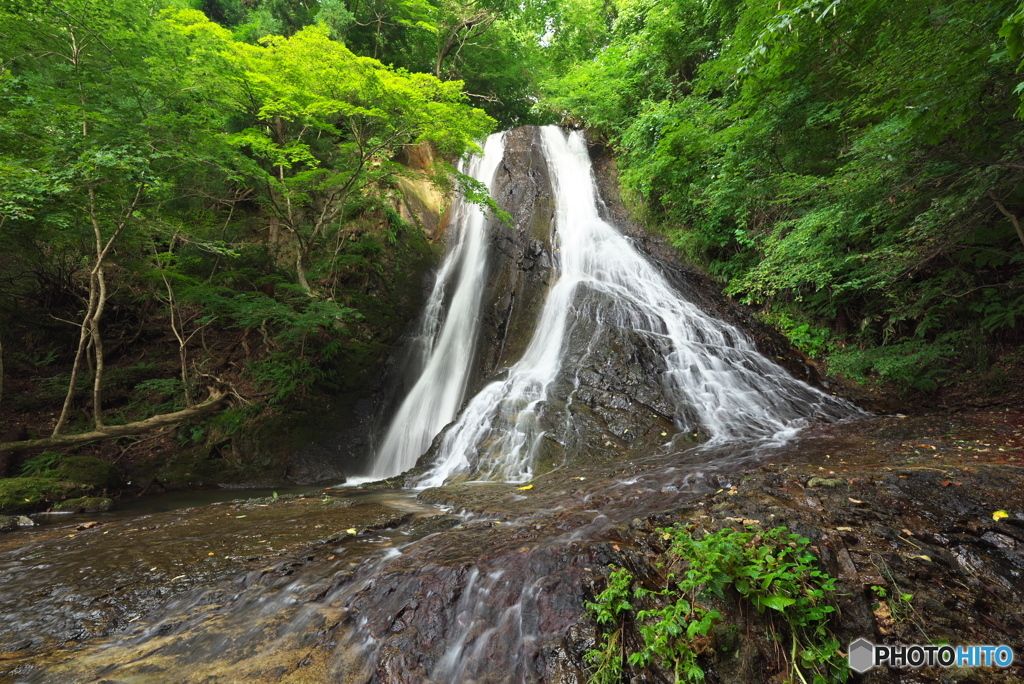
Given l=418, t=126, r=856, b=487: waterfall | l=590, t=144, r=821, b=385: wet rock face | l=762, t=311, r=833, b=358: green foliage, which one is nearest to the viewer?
l=418, t=126, r=856, b=487: waterfall

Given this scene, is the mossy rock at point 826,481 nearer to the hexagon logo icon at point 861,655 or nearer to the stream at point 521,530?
the stream at point 521,530

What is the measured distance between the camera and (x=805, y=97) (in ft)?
23.5

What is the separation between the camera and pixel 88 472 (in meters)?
7.41

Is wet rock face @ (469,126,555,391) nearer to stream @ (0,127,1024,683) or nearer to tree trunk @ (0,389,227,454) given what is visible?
stream @ (0,127,1024,683)

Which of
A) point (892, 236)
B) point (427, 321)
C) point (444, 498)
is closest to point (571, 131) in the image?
point (427, 321)

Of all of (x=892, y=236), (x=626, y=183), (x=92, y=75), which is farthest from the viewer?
(x=626, y=183)

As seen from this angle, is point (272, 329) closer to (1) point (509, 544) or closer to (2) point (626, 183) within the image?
(1) point (509, 544)

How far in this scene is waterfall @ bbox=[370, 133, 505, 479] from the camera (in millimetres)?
9820

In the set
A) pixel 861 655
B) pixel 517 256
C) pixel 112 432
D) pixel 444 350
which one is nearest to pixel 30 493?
pixel 112 432

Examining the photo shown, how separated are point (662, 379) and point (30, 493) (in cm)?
1032

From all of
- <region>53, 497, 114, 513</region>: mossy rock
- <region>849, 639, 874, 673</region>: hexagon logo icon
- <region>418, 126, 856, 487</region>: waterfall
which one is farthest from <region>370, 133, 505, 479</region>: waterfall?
<region>849, 639, 874, 673</region>: hexagon logo icon

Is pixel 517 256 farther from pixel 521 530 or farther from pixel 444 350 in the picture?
pixel 521 530

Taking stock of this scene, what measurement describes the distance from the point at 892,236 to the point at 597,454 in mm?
5499
